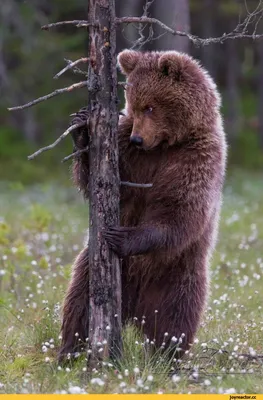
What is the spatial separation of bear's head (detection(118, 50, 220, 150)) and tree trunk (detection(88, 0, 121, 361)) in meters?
0.45

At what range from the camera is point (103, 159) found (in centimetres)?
527

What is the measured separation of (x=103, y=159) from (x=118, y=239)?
540 mm

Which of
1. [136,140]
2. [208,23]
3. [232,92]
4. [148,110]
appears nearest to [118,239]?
[136,140]

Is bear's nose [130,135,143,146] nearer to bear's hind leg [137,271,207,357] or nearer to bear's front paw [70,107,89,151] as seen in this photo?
bear's front paw [70,107,89,151]

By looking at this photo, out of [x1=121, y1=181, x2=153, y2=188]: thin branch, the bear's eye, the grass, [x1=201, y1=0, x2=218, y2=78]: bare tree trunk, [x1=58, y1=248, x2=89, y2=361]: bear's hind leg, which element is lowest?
the grass

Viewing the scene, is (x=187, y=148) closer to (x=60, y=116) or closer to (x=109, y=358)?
(x=109, y=358)

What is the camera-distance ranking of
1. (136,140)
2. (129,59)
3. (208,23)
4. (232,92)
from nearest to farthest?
(136,140) < (129,59) < (208,23) < (232,92)

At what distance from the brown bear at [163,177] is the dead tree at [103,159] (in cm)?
31

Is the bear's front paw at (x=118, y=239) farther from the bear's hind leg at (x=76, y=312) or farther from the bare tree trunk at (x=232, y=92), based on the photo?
the bare tree trunk at (x=232, y=92)

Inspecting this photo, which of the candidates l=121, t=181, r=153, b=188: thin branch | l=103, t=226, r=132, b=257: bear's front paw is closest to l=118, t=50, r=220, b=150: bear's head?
l=121, t=181, r=153, b=188: thin branch

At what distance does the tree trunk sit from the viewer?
17.1 ft

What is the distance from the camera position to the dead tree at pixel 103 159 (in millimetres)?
5223

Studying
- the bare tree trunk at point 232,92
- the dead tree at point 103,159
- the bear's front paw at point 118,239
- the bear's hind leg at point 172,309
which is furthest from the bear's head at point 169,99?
the bare tree trunk at point 232,92

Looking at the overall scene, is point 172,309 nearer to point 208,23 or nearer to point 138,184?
point 138,184
